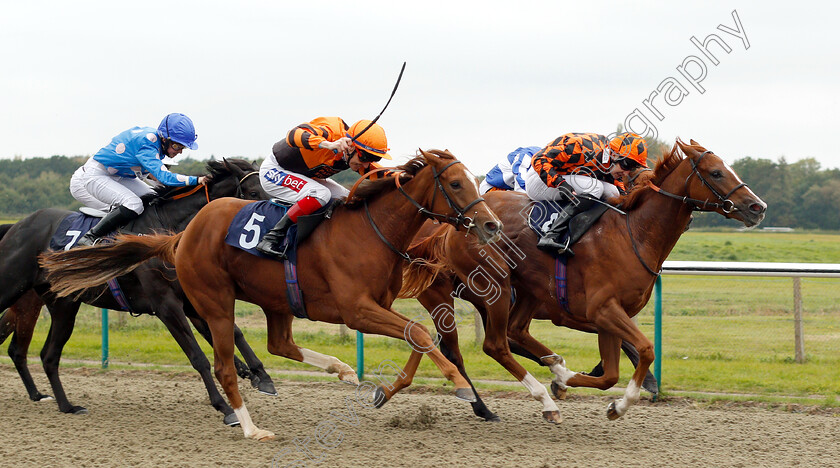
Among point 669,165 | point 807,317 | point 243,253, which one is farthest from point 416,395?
point 807,317

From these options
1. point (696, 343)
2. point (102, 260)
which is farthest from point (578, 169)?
point (696, 343)

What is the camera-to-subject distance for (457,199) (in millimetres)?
4609

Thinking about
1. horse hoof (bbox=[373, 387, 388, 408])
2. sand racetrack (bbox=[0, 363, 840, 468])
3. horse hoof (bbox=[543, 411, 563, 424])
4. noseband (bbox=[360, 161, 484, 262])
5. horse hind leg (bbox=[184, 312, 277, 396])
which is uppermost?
noseband (bbox=[360, 161, 484, 262])

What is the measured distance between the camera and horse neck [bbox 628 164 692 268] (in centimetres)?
539

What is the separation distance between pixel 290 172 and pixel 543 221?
5.93 ft

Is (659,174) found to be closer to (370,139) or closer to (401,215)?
(401,215)

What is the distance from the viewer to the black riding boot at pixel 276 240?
5074 mm

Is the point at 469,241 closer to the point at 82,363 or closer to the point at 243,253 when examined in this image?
the point at 243,253

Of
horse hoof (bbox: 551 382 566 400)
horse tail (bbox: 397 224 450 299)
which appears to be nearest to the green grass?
horse hoof (bbox: 551 382 566 400)

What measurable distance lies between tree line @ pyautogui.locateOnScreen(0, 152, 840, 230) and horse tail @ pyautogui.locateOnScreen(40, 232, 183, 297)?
15.9 meters

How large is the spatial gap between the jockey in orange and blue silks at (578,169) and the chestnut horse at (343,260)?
1.24 m

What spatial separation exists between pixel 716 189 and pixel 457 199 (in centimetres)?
174

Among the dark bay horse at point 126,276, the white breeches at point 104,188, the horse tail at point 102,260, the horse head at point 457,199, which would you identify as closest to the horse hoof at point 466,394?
the horse head at point 457,199

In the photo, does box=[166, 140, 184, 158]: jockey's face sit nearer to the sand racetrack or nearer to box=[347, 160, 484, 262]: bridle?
the sand racetrack
